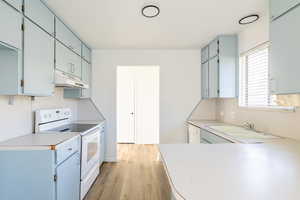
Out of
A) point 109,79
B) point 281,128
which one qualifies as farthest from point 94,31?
point 281,128

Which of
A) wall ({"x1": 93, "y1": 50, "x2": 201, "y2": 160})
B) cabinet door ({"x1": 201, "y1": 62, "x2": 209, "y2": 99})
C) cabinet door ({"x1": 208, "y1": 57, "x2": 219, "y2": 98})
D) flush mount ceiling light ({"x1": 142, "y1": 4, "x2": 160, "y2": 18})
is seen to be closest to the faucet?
cabinet door ({"x1": 208, "y1": 57, "x2": 219, "y2": 98})

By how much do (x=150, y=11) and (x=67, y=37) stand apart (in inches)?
50.0

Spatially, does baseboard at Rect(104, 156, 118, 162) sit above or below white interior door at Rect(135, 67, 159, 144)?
below

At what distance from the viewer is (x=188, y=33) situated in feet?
8.93

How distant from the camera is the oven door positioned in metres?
2.22

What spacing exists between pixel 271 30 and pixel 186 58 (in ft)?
6.84

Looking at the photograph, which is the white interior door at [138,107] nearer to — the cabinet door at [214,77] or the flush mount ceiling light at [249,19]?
the cabinet door at [214,77]

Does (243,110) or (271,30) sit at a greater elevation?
(271,30)

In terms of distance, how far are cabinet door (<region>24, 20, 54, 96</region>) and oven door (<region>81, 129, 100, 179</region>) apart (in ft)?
2.59

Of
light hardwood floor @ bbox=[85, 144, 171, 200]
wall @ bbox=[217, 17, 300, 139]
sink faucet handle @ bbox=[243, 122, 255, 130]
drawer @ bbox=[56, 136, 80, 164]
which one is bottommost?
light hardwood floor @ bbox=[85, 144, 171, 200]

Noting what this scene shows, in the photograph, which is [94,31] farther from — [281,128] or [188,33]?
[281,128]

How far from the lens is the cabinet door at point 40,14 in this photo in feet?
5.22

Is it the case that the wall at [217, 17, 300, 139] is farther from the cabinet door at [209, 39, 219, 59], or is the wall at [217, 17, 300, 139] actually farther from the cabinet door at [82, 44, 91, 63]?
the cabinet door at [82, 44, 91, 63]

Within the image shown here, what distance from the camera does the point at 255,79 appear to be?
2533 mm
